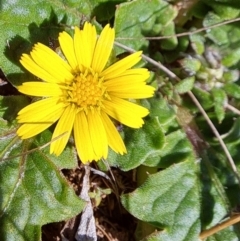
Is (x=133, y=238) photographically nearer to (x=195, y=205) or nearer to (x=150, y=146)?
(x=195, y=205)

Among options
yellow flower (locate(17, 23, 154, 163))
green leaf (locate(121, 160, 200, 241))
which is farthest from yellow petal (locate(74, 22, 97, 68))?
green leaf (locate(121, 160, 200, 241))

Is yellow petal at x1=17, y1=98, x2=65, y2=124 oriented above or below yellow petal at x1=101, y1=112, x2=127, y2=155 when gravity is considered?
above

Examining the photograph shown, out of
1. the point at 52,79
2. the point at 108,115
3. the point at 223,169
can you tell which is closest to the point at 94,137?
the point at 108,115

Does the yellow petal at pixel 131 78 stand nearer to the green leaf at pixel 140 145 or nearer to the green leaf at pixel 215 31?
the green leaf at pixel 140 145

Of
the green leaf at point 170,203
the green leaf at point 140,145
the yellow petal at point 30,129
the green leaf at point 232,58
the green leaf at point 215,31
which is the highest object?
the green leaf at point 215,31

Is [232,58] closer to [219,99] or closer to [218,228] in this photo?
[219,99]

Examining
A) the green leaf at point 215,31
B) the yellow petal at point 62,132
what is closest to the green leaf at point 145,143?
the yellow petal at point 62,132

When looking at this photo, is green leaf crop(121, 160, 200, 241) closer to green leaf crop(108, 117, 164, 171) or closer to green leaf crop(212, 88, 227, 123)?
green leaf crop(108, 117, 164, 171)

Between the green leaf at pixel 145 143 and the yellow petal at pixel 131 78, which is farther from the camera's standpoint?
the green leaf at pixel 145 143
